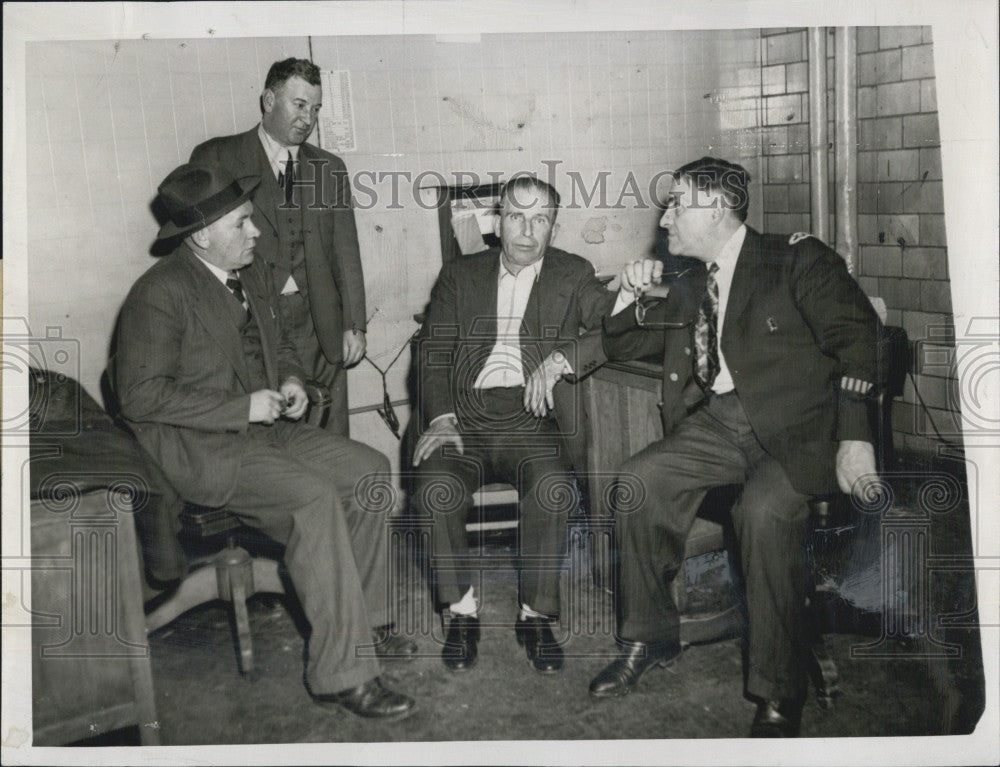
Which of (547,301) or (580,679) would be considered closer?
(580,679)

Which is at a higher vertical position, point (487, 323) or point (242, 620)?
point (487, 323)

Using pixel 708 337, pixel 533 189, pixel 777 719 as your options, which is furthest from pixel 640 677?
pixel 533 189

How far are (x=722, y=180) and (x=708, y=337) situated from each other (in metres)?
0.48

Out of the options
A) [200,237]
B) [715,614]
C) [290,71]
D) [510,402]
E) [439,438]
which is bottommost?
[715,614]

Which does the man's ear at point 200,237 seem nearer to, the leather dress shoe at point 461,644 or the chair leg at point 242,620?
the chair leg at point 242,620

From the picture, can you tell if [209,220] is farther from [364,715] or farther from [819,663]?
[819,663]

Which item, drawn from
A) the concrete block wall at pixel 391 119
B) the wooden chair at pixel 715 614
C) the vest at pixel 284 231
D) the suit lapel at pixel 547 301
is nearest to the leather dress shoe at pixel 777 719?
the wooden chair at pixel 715 614

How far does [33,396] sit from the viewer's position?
100 inches

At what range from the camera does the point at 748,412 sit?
8.07ft

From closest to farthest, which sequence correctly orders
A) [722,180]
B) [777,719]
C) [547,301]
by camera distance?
[777,719] → [722,180] → [547,301]

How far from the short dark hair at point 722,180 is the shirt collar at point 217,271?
139cm

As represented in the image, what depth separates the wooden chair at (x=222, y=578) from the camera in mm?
2426

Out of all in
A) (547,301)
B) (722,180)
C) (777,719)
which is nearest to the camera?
(777,719)

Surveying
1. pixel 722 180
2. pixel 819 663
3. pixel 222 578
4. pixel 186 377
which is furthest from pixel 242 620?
pixel 722 180
